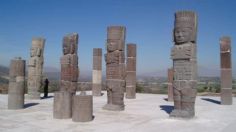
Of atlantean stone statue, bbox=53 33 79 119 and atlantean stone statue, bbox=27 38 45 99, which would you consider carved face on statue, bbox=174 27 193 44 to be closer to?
atlantean stone statue, bbox=53 33 79 119

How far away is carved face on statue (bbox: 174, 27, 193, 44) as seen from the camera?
1170 cm

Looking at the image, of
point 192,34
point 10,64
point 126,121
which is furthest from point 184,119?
point 10,64

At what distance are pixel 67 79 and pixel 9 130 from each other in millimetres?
5917

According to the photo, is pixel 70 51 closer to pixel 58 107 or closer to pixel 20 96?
pixel 20 96

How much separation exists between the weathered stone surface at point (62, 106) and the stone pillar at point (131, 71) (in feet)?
33.6

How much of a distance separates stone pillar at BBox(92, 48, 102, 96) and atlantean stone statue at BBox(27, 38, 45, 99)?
5.18 metres

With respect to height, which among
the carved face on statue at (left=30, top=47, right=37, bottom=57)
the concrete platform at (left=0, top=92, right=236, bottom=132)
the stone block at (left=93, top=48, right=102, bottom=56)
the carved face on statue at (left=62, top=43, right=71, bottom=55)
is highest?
the stone block at (left=93, top=48, right=102, bottom=56)

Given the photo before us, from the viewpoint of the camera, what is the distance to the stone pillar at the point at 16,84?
532 inches

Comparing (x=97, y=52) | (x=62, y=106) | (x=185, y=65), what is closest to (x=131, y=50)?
(x=97, y=52)

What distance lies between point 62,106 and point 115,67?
398 cm

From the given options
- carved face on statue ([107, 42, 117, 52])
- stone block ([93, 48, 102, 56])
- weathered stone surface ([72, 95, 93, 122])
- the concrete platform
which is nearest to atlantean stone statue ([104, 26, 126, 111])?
carved face on statue ([107, 42, 117, 52])

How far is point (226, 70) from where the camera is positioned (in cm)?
1750

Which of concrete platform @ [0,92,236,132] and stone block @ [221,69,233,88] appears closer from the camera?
concrete platform @ [0,92,236,132]

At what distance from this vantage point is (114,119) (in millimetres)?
10961
